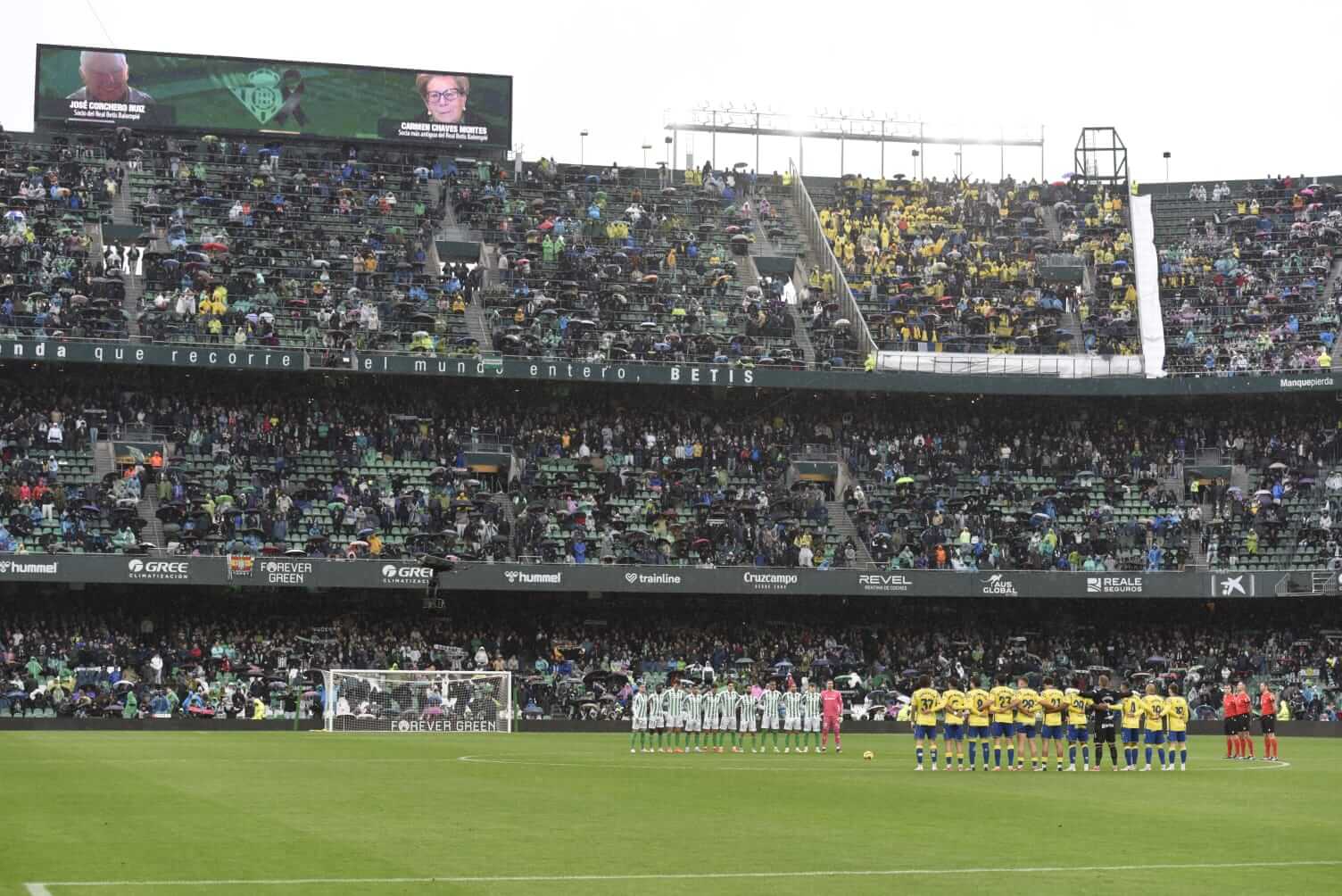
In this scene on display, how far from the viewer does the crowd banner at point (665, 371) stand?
193ft

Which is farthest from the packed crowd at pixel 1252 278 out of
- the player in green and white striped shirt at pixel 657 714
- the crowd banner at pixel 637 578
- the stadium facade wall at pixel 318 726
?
the player in green and white striped shirt at pixel 657 714

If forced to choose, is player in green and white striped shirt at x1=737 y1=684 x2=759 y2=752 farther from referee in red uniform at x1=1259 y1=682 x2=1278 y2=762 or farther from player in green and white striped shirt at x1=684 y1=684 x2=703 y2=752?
referee in red uniform at x1=1259 y1=682 x2=1278 y2=762

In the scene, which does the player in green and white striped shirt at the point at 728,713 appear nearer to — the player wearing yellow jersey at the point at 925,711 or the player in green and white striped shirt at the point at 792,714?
the player in green and white striped shirt at the point at 792,714

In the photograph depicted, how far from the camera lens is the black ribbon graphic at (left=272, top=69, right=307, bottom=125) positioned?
73.6m

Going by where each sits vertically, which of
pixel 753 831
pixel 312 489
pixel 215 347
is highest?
pixel 215 347

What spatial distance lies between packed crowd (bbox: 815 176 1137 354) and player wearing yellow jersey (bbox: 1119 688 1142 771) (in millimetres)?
33056

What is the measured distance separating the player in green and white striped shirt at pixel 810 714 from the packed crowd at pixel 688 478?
52.6 ft

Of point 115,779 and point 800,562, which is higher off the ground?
point 800,562

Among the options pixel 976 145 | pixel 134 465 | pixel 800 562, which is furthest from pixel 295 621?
pixel 976 145

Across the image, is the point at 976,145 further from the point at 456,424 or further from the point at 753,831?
the point at 753,831

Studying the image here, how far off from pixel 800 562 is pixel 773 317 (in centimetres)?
1132

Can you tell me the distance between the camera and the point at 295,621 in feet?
195

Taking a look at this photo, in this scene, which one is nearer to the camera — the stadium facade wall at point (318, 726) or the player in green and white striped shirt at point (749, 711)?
the player in green and white striped shirt at point (749, 711)

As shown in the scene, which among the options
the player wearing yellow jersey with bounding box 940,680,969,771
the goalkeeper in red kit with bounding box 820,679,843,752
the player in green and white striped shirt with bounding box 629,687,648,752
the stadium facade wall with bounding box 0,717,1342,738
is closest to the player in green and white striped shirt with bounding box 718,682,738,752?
the player in green and white striped shirt with bounding box 629,687,648,752
